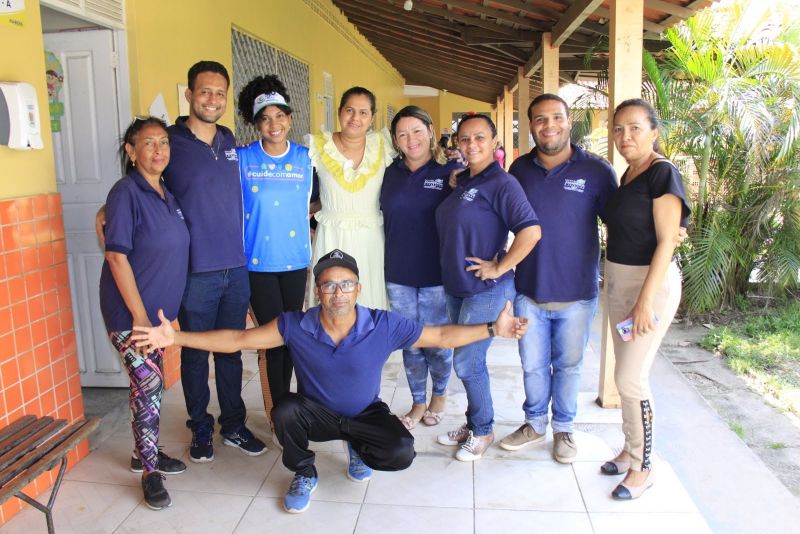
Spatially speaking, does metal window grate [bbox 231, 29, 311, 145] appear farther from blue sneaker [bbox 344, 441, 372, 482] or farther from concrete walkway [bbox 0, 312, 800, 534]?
blue sneaker [bbox 344, 441, 372, 482]

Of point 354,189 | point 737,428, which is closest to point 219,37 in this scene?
point 354,189

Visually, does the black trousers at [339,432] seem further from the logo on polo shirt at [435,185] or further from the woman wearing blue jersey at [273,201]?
the logo on polo shirt at [435,185]

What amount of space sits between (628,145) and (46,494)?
9.17ft

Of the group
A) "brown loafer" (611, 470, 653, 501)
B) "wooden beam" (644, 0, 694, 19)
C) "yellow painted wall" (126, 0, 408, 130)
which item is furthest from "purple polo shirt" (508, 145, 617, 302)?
"wooden beam" (644, 0, 694, 19)

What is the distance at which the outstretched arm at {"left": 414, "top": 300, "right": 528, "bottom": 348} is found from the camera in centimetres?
249

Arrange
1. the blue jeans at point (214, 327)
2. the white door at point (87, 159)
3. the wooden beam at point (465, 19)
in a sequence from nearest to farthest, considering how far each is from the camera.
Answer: the blue jeans at point (214, 327)
the white door at point (87, 159)
the wooden beam at point (465, 19)

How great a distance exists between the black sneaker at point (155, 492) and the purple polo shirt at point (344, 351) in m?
0.70

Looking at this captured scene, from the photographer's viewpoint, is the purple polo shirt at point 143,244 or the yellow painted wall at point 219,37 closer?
the purple polo shirt at point 143,244

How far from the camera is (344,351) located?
8.23ft

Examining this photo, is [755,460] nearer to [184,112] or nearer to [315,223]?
[315,223]

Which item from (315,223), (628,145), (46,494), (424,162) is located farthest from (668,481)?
(46,494)

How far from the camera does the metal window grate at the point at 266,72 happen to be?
17.3 feet

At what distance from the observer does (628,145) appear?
256cm

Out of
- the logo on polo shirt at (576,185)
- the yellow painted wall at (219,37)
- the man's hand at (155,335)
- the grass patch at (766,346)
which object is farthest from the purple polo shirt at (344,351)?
the grass patch at (766,346)
